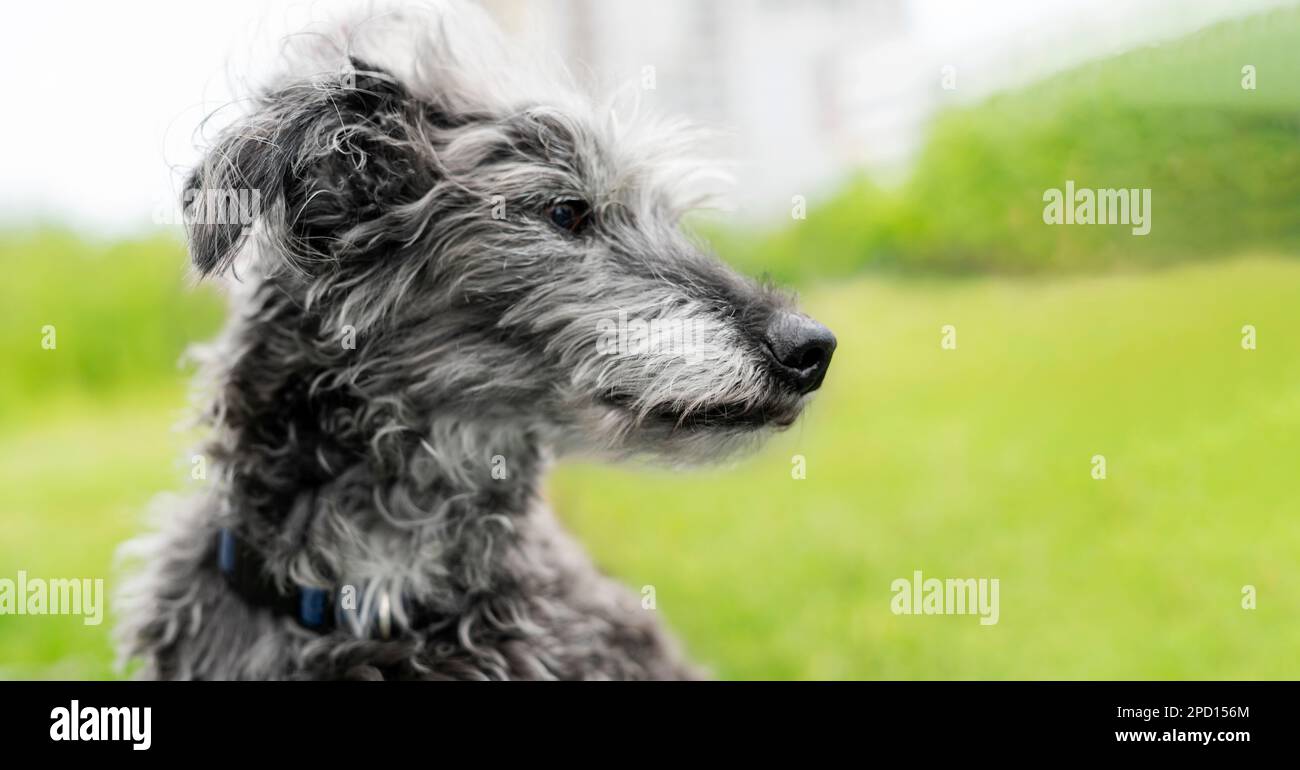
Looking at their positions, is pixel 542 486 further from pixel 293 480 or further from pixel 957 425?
pixel 957 425

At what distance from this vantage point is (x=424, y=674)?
9.23 feet

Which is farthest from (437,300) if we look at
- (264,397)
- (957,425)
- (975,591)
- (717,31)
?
(717,31)

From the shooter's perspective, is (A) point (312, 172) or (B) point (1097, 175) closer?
(A) point (312, 172)

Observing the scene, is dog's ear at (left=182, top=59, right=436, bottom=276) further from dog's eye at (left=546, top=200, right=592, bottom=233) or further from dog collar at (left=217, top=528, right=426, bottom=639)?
dog collar at (left=217, top=528, right=426, bottom=639)

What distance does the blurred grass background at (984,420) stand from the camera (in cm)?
511

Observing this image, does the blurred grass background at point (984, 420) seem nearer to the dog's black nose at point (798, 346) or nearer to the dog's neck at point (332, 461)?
the dog's black nose at point (798, 346)

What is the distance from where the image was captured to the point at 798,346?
8.96 ft

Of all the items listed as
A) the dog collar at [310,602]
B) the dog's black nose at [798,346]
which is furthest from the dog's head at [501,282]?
the dog collar at [310,602]

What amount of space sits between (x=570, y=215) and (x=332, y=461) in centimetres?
97

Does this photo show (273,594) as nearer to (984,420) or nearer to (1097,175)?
(1097,175)

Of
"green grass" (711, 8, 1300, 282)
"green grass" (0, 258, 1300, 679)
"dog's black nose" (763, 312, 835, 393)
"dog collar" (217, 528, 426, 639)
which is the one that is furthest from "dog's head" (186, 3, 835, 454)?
"green grass" (711, 8, 1300, 282)

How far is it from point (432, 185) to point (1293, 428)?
4760 mm

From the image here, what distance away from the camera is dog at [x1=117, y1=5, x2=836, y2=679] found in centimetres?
276

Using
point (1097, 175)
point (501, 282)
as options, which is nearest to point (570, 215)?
point (501, 282)
